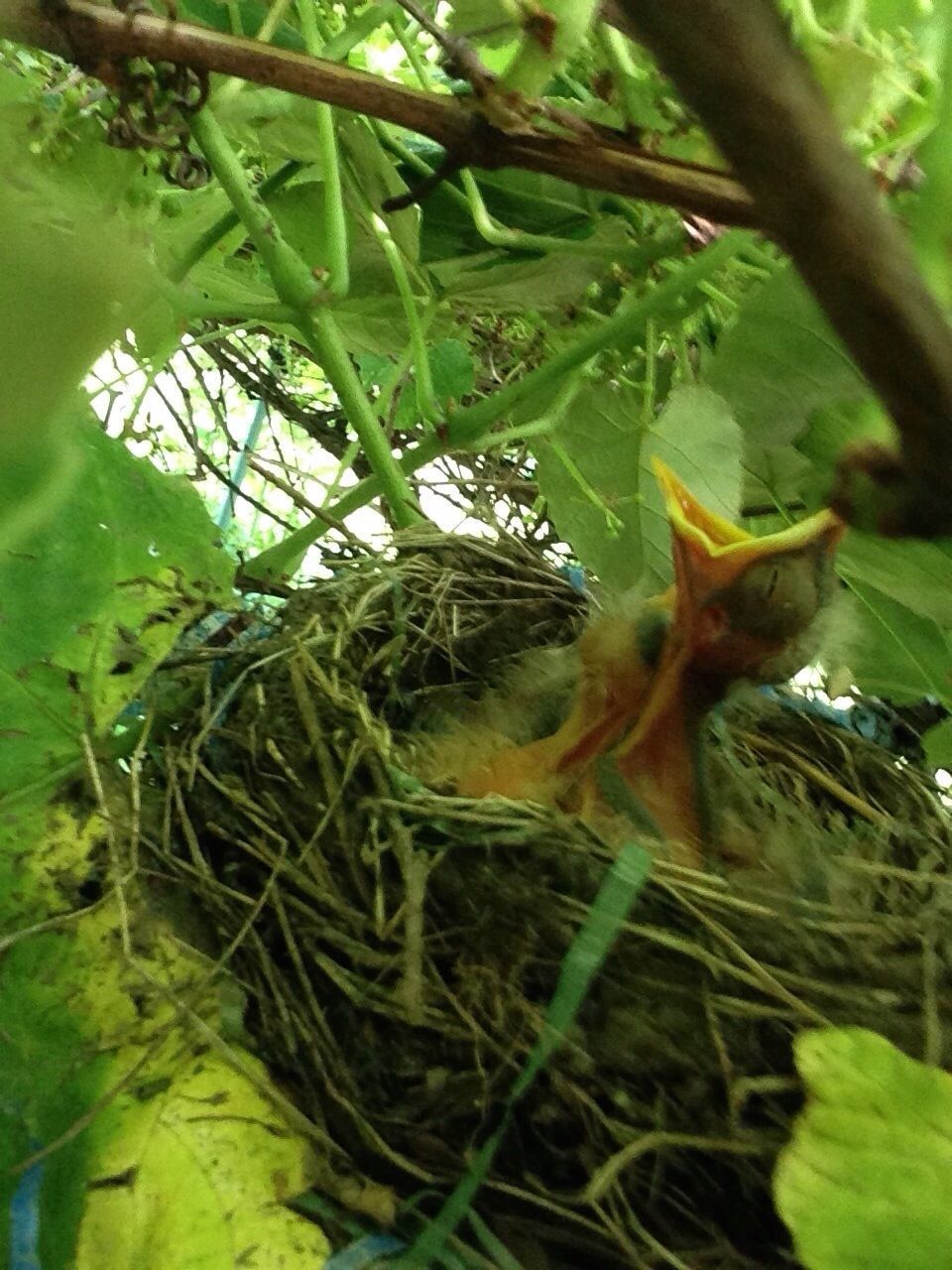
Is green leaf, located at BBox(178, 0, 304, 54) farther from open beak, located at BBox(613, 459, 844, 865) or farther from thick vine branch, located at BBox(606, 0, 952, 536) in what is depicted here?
thick vine branch, located at BBox(606, 0, 952, 536)

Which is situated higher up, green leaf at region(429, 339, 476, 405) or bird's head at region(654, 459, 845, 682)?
green leaf at region(429, 339, 476, 405)

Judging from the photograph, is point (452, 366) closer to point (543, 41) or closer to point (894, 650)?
point (894, 650)

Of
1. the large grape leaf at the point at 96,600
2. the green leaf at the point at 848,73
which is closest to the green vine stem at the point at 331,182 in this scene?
the large grape leaf at the point at 96,600

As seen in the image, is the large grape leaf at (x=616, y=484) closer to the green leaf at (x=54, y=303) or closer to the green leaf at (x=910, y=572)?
the green leaf at (x=910, y=572)

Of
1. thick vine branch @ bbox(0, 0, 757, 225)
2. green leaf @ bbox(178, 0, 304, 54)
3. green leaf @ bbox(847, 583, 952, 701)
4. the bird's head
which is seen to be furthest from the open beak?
green leaf @ bbox(178, 0, 304, 54)

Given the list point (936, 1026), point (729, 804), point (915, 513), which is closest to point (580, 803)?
point (729, 804)

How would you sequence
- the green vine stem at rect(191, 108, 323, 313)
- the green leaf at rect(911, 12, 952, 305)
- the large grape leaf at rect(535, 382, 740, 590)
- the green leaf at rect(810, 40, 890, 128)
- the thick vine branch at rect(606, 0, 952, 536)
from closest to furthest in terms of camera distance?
the thick vine branch at rect(606, 0, 952, 536) < the green leaf at rect(911, 12, 952, 305) < the green leaf at rect(810, 40, 890, 128) < the green vine stem at rect(191, 108, 323, 313) < the large grape leaf at rect(535, 382, 740, 590)
